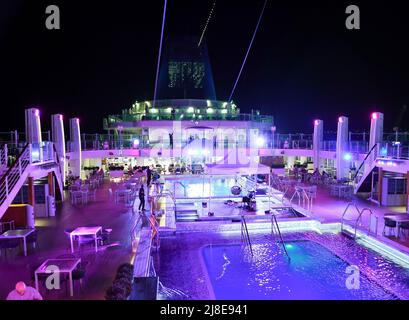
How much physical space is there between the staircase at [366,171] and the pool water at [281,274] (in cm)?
640

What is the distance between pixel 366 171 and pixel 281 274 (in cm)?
887

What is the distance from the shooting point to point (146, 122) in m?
24.4

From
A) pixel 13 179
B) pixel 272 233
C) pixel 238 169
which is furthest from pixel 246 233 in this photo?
pixel 13 179

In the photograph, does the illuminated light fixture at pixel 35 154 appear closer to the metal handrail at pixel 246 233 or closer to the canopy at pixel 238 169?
the canopy at pixel 238 169

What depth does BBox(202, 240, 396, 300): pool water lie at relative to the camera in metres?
6.36

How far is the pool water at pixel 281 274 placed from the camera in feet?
20.9

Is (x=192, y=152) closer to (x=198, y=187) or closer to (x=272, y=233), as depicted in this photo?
(x=198, y=187)

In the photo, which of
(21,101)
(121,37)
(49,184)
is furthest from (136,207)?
(21,101)

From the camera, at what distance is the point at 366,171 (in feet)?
46.3

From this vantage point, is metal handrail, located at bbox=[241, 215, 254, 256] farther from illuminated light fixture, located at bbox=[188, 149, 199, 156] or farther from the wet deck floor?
illuminated light fixture, located at bbox=[188, 149, 199, 156]

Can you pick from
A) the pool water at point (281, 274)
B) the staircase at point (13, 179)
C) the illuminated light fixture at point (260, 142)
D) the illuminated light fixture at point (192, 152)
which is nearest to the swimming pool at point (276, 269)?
the pool water at point (281, 274)
